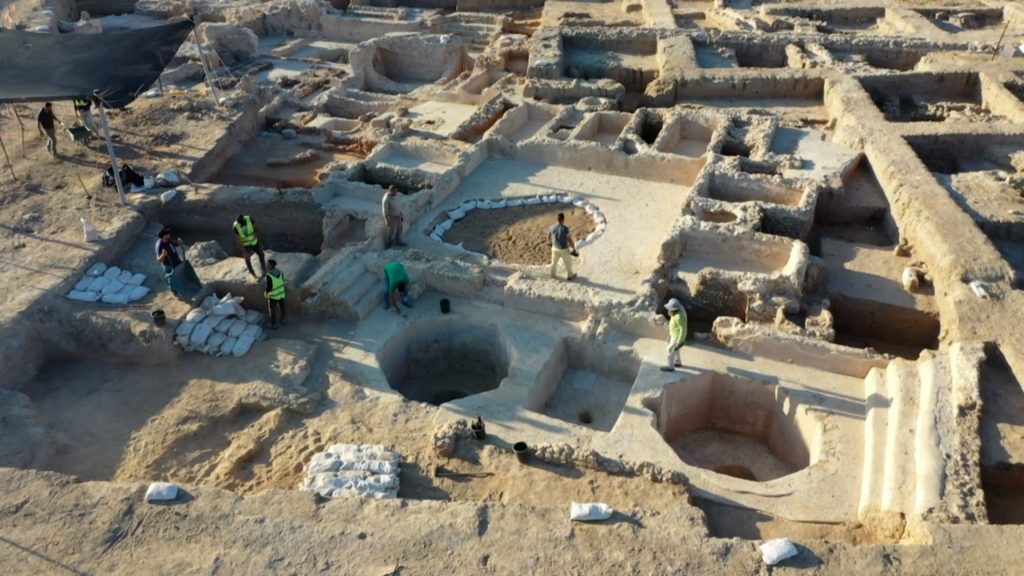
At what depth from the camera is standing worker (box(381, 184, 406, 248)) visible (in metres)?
11.2

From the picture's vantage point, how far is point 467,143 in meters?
14.5

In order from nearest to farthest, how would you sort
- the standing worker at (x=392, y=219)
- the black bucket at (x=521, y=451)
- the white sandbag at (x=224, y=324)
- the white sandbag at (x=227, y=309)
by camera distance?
the black bucket at (x=521, y=451)
the white sandbag at (x=224, y=324)
the white sandbag at (x=227, y=309)
the standing worker at (x=392, y=219)

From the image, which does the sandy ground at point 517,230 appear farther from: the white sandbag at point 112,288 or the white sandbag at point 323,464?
the white sandbag at point 112,288

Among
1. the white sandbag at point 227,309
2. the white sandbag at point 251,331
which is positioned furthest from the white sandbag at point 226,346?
the white sandbag at point 227,309

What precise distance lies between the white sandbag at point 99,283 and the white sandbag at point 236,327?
1995 millimetres

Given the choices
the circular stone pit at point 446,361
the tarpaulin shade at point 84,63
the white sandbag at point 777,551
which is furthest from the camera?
the tarpaulin shade at point 84,63

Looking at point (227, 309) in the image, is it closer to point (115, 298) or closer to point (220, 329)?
point (220, 329)

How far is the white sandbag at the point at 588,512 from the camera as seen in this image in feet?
20.9

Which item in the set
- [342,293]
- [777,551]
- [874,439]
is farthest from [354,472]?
[874,439]

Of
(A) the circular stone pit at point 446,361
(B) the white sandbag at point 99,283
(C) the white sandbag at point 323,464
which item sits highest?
(C) the white sandbag at point 323,464

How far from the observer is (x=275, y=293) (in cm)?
982

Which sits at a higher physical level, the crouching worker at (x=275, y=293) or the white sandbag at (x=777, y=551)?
the white sandbag at (x=777, y=551)

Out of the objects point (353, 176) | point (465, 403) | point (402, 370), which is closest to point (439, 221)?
point (353, 176)

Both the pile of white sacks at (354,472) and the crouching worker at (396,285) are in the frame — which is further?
the crouching worker at (396,285)
